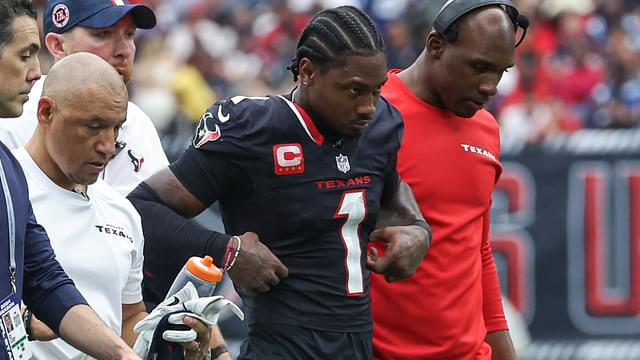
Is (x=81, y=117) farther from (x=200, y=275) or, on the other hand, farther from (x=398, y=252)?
(x=398, y=252)

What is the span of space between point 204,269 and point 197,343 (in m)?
0.23

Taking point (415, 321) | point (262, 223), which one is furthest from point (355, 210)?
point (415, 321)

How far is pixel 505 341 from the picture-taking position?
579 cm

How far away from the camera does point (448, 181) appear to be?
17.7ft

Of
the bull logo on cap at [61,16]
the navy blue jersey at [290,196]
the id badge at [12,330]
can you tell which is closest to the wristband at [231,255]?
the navy blue jersey at [290,196]

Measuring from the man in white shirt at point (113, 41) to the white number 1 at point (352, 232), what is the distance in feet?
3.60

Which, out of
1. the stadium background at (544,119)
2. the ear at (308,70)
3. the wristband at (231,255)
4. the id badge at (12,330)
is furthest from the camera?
the stadium background at (544,119)

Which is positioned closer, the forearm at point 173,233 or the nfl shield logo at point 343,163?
the forearm at point 173,233

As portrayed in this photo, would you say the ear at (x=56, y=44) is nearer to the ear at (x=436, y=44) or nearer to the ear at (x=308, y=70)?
the ear at (x=308, y=70)

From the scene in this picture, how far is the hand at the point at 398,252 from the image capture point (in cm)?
482

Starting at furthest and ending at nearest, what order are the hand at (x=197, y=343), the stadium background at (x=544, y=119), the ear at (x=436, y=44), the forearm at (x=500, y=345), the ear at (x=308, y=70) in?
the stadium background at (x=544, y=119) → the forearm at (x=500, y=345) → the ear at (x=436, y=44) → the ear at (x=308, y=70) → the hand at (x=197, y=343)

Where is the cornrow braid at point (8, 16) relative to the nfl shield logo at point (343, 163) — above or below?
above

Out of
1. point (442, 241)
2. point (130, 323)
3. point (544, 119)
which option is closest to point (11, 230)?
point (130, 323)

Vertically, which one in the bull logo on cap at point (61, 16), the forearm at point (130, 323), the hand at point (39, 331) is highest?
the bull logo on cap at point (61, 16)
